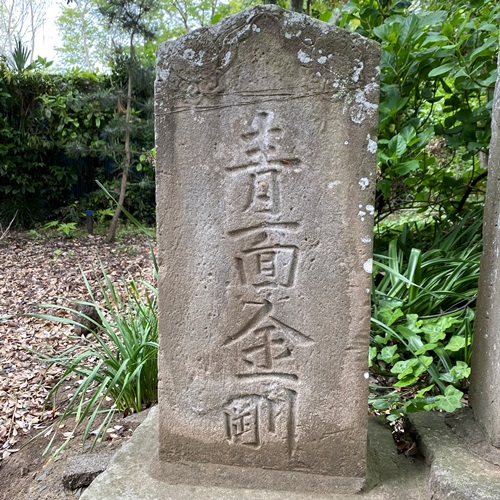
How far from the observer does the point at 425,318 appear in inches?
90.2

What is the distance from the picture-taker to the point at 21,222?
6402 millimetres

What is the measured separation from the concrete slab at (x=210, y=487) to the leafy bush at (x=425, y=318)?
0.21m

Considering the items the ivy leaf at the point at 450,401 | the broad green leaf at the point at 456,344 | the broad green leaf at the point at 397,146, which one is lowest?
the ivy leaf at the point at 450,401

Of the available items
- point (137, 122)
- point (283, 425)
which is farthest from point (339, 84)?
point (137, 122)

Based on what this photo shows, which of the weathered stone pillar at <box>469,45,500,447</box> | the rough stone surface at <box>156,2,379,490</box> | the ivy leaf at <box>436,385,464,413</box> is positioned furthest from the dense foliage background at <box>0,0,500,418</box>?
the rough stone surface at <box>156,2,379,490</box>

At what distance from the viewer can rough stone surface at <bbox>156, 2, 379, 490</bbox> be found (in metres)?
1.31

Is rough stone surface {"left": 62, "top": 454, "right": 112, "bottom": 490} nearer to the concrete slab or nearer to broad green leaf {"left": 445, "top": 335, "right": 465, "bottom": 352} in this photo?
the concrete slab

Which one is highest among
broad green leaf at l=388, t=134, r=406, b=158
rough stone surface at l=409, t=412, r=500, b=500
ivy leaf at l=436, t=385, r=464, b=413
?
broad green leaf at l=388, t=134, r=406, b=158

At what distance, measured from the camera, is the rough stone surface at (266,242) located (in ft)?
4.29

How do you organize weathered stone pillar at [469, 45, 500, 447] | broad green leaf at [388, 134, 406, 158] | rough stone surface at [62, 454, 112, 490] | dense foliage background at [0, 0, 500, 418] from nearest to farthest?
weathered stone pillar at [469, 45, 500, 447] < rough stone surface at [62, 454, 112, 490] < dense foliage background at [0, 0, 500, 418] < broad green leaf at [388, 134, 406, 158]

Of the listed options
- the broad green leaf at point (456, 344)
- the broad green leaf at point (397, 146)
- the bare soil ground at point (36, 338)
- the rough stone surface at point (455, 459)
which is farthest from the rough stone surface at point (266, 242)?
the broad green leaf at point (397, 146)

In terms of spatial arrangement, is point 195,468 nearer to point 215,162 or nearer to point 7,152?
point 215,162

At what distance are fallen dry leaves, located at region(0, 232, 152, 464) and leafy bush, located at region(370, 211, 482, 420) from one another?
64.8 inches

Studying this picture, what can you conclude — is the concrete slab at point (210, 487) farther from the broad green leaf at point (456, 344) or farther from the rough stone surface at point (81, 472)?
the broad green leaf at point (456, 344)
